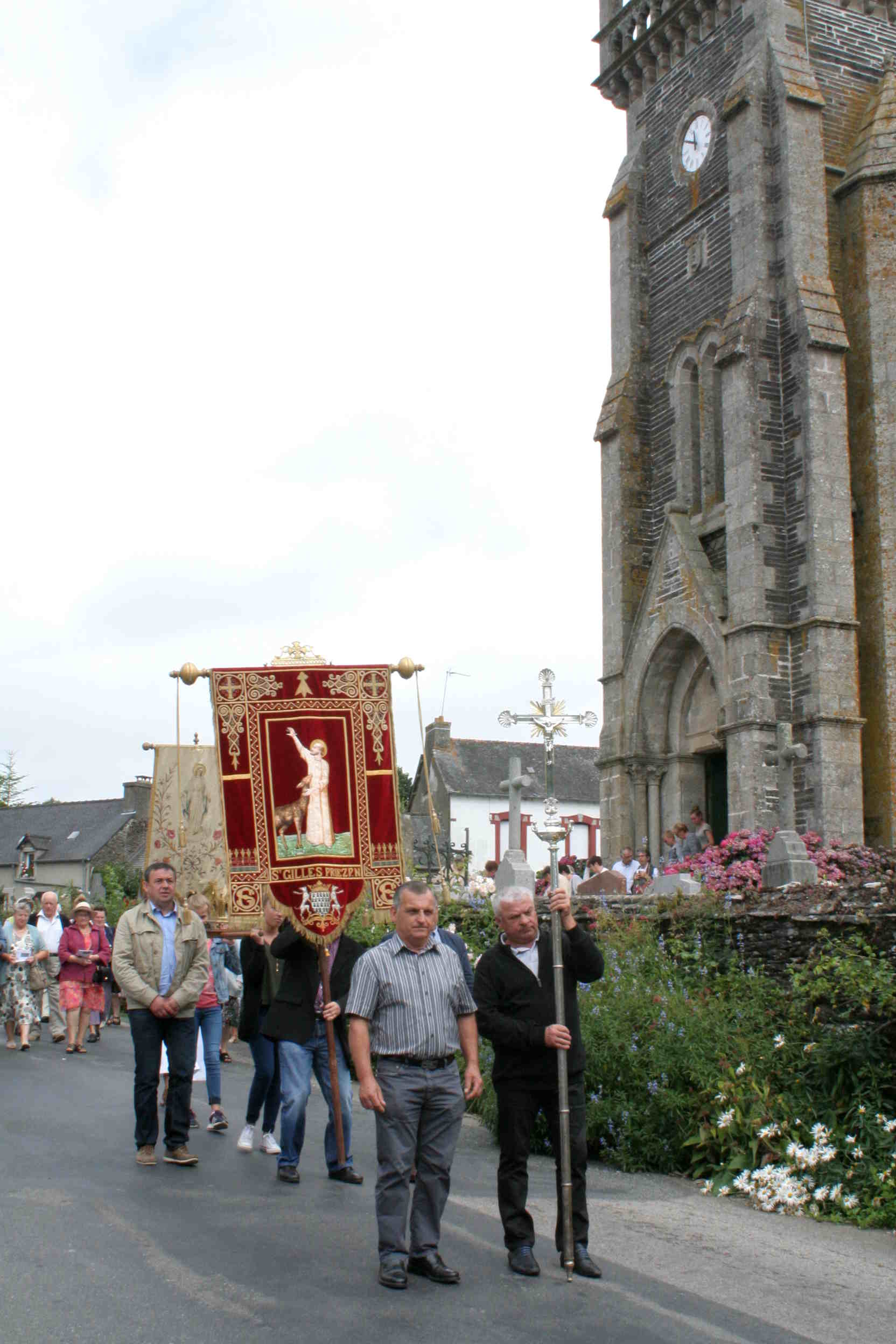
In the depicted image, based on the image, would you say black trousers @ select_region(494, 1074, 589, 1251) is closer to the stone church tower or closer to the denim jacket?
the denim jacket

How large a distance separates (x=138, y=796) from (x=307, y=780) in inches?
1958

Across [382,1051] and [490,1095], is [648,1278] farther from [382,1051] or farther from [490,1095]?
[490,1095]

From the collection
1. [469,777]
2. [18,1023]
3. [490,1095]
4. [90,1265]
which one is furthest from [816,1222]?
[469,777]

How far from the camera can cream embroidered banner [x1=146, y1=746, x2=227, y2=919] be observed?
17.8 metres

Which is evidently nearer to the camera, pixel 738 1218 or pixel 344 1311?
pixel 344 1311

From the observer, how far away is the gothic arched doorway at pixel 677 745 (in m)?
22.5

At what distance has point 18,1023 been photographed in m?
15.6

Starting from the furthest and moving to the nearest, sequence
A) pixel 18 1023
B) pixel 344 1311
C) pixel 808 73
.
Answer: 1. pixel 808 73
2. pixel 18 1023
3. pixel 344 1311

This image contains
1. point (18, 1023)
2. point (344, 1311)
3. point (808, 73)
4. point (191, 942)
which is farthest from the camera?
point (808, 73)

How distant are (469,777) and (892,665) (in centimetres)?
2990

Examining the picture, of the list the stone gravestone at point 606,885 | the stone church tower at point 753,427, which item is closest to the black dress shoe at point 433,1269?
the stone gravestone at point 606,885

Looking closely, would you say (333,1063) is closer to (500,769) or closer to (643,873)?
(643,873)

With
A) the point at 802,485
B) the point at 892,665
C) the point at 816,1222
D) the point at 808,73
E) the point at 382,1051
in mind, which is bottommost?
the point at 816,1222

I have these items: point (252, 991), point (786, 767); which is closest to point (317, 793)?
point (252, 991)
